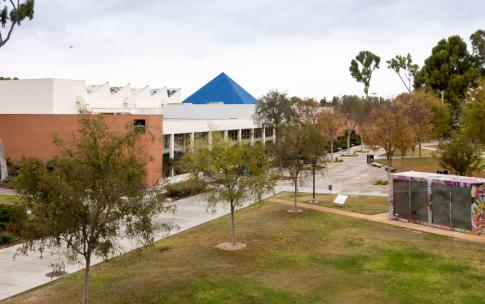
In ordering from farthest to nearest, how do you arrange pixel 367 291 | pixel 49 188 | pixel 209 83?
pixel 209 83
pixel 367 291
pixel 49 188

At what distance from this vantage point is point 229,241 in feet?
73.7

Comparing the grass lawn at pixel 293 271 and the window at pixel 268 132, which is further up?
the window at pixel 268 132

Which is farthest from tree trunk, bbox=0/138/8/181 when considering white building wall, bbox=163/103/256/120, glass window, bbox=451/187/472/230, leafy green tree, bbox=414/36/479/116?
leafy green tree, bbox=414/36/479/116

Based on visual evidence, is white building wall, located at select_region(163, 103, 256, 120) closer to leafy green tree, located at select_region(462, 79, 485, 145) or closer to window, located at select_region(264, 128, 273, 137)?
window, located at select_region(264, 128, 273, 137)

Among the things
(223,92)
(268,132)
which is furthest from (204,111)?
(223,92)

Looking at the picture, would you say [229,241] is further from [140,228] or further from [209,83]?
[209,83]

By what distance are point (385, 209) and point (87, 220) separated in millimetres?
→ 21509


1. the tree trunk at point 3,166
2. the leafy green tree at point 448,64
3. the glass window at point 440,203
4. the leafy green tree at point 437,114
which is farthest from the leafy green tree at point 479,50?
the tree trunk at point 3,166

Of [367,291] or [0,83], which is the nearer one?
[367,291]

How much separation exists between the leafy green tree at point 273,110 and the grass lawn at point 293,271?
37255mm

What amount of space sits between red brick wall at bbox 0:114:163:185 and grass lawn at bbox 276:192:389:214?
11.2 m

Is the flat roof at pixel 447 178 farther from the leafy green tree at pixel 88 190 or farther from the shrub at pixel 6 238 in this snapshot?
the shrub at pixel 6 238

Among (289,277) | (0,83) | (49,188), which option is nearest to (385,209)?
(289,277)

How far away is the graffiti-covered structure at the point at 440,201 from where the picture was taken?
23.4m
